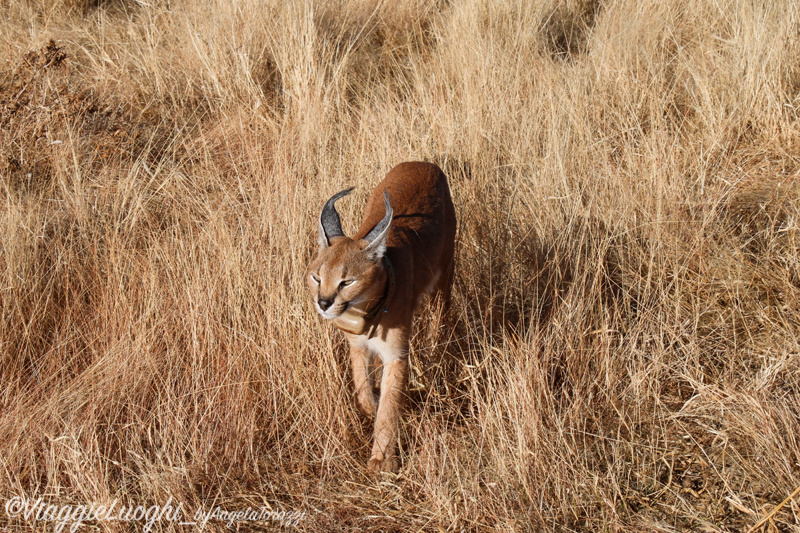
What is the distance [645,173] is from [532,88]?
1.41 m

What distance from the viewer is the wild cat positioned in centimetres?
284

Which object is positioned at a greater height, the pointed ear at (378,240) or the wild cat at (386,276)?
the pointed ear at (378,240)

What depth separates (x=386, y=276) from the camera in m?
3.02

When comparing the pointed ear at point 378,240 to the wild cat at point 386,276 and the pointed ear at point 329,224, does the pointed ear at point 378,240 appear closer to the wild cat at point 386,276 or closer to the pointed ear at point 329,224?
the wild cat at point 386,276

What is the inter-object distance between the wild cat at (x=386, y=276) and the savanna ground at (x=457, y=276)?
0.51 feet

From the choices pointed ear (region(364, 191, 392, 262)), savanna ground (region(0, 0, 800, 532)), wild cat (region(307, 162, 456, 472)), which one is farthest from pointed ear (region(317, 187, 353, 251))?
savanna ground (region(0, 0, 800, 532))

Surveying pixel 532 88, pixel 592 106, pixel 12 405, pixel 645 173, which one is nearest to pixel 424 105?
pixel 532 88

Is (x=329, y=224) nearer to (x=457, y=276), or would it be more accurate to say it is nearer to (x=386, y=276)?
(x=386, y=276)

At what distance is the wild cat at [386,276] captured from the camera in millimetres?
2838

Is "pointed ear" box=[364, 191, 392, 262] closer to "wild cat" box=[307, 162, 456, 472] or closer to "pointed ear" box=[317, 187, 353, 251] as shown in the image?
"wild cat" box=[307, 162, 456, 472]

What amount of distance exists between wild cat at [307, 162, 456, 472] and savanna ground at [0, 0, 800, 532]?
0.51 feet

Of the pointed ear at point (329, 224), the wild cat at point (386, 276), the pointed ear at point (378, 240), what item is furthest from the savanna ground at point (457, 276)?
the pointed ear at point (378, 240)

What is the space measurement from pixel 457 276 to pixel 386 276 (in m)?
1.12

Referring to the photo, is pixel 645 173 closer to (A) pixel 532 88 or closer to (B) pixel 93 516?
(A) pixel 532 88
